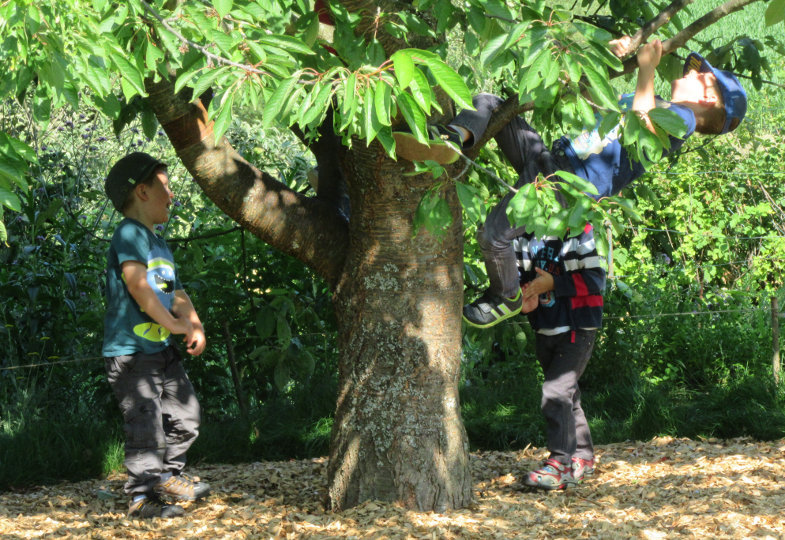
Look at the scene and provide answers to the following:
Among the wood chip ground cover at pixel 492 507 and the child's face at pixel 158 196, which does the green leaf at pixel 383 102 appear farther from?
the child's face at pixel 158 196

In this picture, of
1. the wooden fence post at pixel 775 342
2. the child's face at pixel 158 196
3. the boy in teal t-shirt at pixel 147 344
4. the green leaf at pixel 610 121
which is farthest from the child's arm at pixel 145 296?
the wooden fence post at pixel 775 342

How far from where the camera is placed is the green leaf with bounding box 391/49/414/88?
1.94 m

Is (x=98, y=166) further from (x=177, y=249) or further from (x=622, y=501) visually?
(x=622, y=501)

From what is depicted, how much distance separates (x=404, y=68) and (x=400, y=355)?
172 centimetres

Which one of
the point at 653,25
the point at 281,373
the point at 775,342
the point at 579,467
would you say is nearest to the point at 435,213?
the point at 653,25

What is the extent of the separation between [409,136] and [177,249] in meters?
2.66

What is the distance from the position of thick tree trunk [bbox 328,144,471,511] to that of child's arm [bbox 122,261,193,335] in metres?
0.76

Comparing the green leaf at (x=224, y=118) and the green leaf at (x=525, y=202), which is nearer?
the green leaf at (x=224, y=118)

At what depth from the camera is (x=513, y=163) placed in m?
3.88

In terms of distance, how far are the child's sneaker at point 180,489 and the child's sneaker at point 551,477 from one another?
1.42m

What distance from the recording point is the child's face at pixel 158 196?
389 cm

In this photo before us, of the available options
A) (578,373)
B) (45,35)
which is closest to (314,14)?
(45,35)

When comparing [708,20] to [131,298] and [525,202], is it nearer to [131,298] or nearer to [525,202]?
[525,202]

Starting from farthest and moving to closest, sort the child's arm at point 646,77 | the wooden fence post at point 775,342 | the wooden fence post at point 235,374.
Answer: the wooden fence post at point 775,342, the wooden fence post at point 235,374, the child's arm at point 646,77
